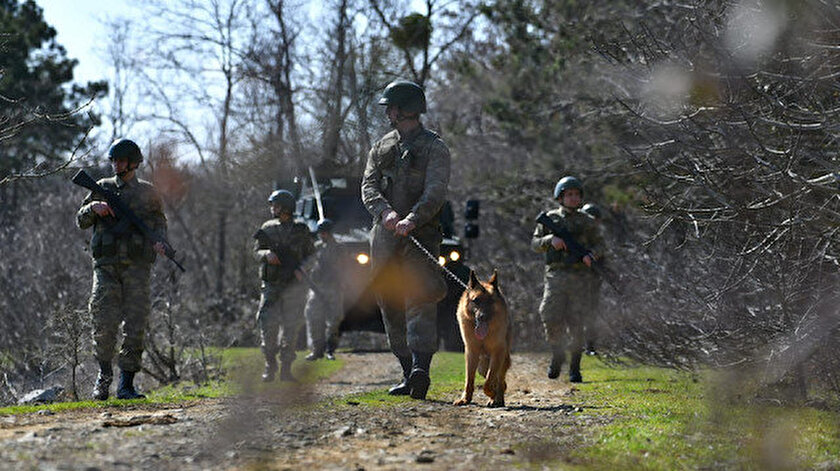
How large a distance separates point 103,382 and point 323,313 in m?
6.93

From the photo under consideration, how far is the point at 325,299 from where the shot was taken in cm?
1653

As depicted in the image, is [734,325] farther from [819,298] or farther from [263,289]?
[263,289]

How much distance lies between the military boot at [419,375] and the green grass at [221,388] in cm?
161

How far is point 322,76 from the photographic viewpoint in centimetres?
2697

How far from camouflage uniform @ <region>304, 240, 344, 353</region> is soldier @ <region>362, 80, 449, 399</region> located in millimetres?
6572

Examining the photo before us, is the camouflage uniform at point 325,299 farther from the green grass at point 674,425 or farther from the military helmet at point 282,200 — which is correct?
the green grass at point 674,425

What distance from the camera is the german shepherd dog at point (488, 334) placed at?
8.70 metres

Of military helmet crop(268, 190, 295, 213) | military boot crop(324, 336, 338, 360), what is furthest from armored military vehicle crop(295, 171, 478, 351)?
military helmet crop(268, 190, 295, 213)

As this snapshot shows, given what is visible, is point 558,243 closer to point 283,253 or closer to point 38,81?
point 283,253

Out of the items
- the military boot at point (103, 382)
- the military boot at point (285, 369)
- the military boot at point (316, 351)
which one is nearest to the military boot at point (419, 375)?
the military boot at point (103, 382)

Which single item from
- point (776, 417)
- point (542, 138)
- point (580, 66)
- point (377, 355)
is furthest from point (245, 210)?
point (776, 417)

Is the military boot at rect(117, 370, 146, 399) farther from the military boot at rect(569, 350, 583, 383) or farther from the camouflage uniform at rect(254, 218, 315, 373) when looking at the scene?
the military boot at rect(569, 350, 583, 383)

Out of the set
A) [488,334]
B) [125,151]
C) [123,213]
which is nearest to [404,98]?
[488,334]

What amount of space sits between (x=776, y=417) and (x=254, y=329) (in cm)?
1682
